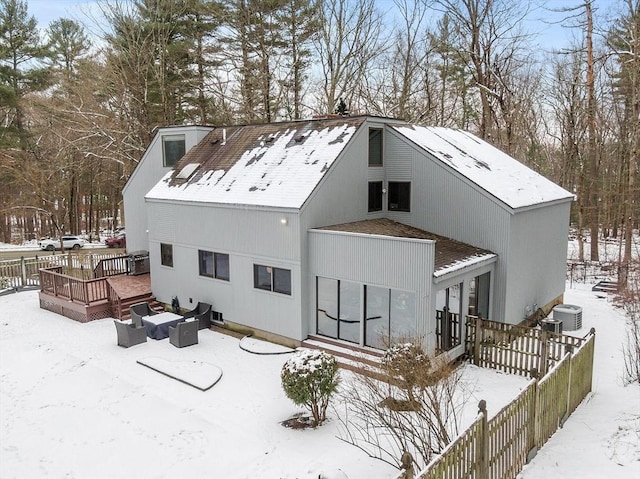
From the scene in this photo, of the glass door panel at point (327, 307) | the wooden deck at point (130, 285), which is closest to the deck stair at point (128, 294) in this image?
the wooden deck at point (130, 285)

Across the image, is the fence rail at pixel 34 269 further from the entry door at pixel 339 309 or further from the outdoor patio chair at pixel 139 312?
the entry door at pixel 339 309

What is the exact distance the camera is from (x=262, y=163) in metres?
15.8

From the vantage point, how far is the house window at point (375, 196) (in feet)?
51.5

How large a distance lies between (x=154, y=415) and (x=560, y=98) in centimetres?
3058

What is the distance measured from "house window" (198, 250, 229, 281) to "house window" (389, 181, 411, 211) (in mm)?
5802

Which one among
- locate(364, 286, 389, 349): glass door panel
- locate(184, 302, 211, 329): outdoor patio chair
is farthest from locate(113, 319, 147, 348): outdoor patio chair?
locate(364, 286, 389, 349): glass door panel

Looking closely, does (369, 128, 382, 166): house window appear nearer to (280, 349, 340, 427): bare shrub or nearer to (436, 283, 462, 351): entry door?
(436, 283, 462, 351): entry door

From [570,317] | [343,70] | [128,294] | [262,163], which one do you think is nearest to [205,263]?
[128,294]

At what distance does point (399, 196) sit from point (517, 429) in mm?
9641

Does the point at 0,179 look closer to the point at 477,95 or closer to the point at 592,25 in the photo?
the point at 477,95

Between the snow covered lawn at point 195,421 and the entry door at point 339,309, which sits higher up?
the entry door at point 339,309

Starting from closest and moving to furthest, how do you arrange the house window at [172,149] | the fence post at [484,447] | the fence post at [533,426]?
1. the fence post at [484,447]
2. the fence post at [533,426]
3. the house window at [172,149]

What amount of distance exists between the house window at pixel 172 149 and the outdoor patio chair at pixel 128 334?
25.8 ft

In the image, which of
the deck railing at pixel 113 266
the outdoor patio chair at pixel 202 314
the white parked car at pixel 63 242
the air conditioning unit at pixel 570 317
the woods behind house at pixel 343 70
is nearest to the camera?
the air conditioning unit at pixel 570 317
